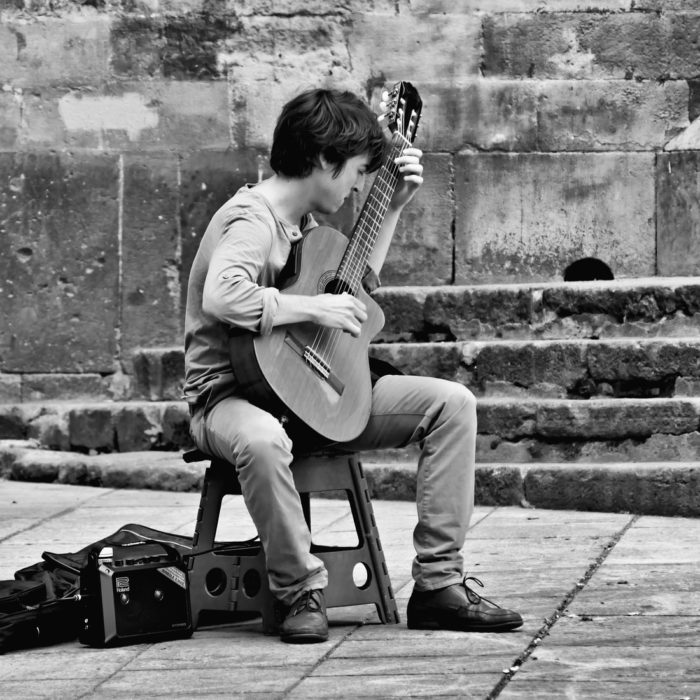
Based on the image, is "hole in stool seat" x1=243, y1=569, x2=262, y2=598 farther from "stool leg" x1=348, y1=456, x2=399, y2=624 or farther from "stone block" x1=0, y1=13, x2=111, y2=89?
"stone block" x1=0, y1=13, x2=111, y2=89

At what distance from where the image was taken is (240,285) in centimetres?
351

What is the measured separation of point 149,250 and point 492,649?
4786 millimetres

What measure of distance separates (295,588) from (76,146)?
477 centimetres

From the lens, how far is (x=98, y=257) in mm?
7723

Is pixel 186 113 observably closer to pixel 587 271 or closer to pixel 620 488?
pixel 587 271

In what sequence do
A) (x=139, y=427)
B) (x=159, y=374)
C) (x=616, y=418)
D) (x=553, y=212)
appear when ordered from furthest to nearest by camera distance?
1. (x=553, y=212)
2. (x=159, y=374)
3. (x=139, y=427)
4. (x=616, y=418)

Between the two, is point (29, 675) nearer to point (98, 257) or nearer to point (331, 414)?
point (331, 414)

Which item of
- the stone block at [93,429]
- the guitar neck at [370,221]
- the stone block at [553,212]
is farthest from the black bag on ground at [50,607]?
the stone block at [553,212]

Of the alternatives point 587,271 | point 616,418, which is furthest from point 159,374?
point 616,418

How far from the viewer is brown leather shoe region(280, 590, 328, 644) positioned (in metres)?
3.47

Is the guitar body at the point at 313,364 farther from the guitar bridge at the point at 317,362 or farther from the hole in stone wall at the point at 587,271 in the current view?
the hole in stone wall at the point at 587,271

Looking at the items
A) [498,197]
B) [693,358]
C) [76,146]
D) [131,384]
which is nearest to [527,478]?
[693,358]

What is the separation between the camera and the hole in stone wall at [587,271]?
7.50 meters

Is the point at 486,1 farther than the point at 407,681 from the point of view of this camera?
Yes
